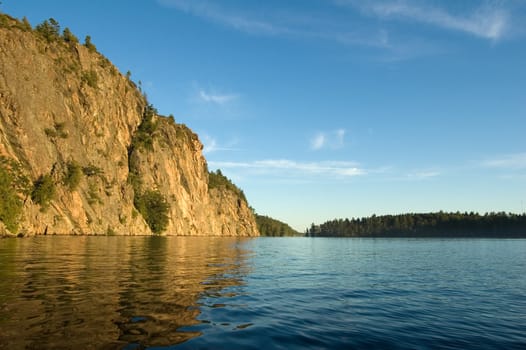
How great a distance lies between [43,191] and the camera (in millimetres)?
74625

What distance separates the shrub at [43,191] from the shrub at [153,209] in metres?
41.8

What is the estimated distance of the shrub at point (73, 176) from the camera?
8431 cm

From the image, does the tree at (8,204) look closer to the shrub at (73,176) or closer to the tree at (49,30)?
the shrub at (73,176)

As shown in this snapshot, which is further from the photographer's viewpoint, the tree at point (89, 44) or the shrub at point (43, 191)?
the tree at point (89, 44)

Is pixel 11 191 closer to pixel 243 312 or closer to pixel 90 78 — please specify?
pixel 90 78

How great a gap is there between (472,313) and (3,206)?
66486 mm

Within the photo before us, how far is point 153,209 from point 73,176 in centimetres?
3990

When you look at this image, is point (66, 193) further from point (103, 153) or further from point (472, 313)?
point (472, 313)

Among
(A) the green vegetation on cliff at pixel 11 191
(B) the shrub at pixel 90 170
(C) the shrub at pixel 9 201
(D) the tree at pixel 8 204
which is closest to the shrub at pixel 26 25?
(B) the shrub at pixel 90 170

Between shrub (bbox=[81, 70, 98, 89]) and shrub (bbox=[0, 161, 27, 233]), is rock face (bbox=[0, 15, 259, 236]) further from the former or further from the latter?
shrub (bbox=[0, 161, 27, 233])

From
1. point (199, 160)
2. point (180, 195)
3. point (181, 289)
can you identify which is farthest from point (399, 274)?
point (199, 160)

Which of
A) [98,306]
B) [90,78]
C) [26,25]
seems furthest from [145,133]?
[98,306]

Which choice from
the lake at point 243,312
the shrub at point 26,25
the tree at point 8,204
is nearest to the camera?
the lake at point 243,312

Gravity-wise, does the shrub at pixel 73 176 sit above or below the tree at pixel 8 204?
above
